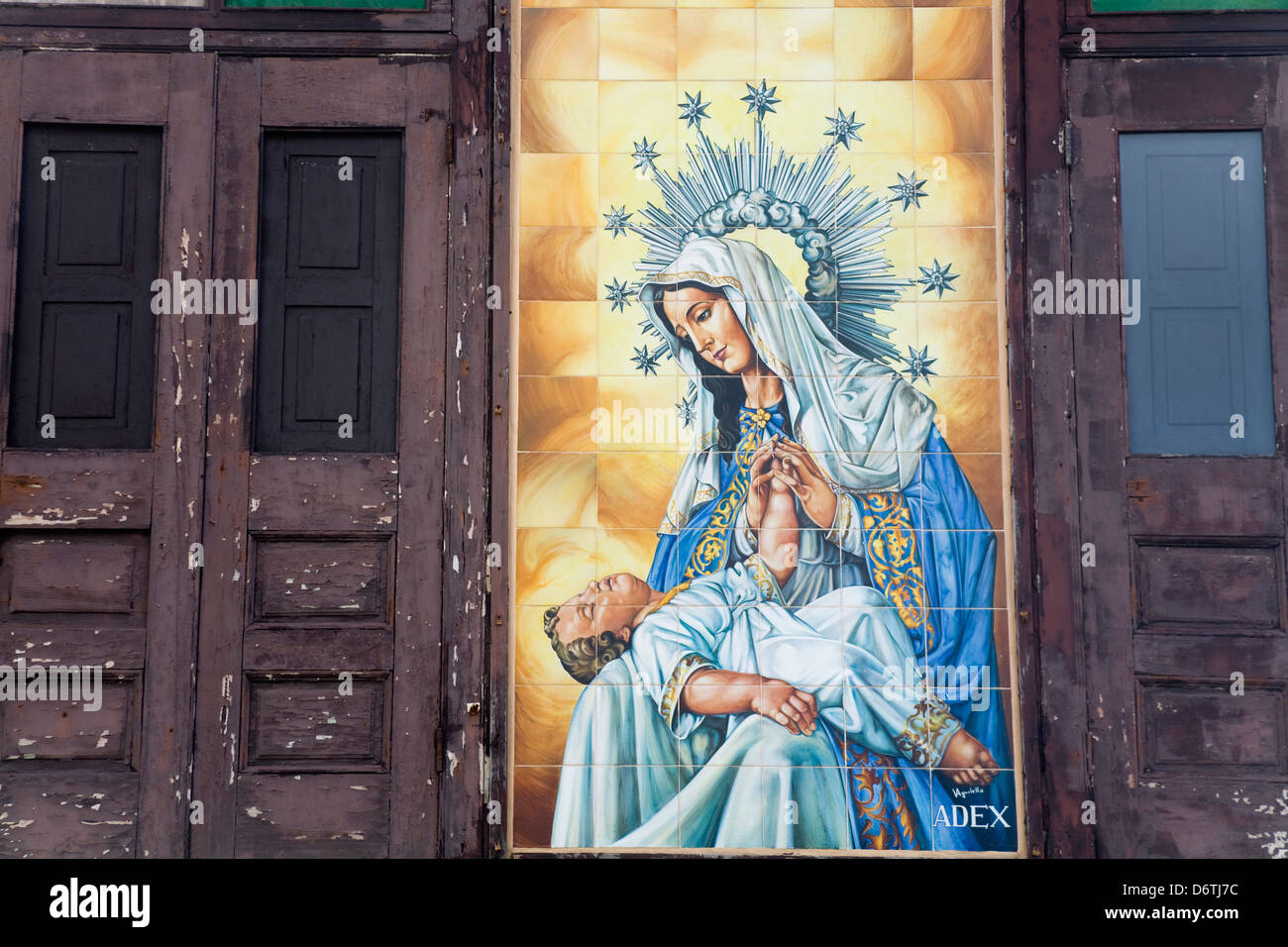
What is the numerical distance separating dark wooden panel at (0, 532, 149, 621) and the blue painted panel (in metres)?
3.40

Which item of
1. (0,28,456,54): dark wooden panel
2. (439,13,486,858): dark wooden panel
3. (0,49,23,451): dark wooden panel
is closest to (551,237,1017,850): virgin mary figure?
(439,13,486,858): dark wooden panel

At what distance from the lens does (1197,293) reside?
3465 millimetres

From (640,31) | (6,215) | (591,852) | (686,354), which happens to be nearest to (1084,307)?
(686,354)

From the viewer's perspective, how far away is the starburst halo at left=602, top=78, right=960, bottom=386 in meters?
3.49

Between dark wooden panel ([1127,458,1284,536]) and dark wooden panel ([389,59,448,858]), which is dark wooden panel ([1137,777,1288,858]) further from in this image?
dark wooden panel ([389,59,448,858])

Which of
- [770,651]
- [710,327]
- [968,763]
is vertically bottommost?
[968,763]

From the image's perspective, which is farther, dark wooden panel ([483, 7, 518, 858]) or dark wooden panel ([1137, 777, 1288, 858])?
dark wooden panel ([483, 7, 518, 858])

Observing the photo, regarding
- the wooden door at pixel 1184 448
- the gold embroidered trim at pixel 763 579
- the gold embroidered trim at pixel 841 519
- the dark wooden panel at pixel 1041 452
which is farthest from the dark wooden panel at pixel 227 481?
the wooden door at pixel 1184 448

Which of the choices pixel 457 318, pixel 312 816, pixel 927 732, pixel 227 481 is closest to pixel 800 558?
pixel 927 732

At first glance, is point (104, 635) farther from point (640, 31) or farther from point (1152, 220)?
point (1152, 220)

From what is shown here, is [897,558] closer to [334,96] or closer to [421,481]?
[421,481]

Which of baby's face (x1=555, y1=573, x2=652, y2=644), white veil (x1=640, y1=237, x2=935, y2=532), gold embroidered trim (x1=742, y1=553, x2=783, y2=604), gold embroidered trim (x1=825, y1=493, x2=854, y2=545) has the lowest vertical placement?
baby's face (x1=555, y1=573, x2=652, y2=644)

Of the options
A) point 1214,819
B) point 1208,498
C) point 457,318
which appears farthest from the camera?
point 457,318

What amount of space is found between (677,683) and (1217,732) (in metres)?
1.77
